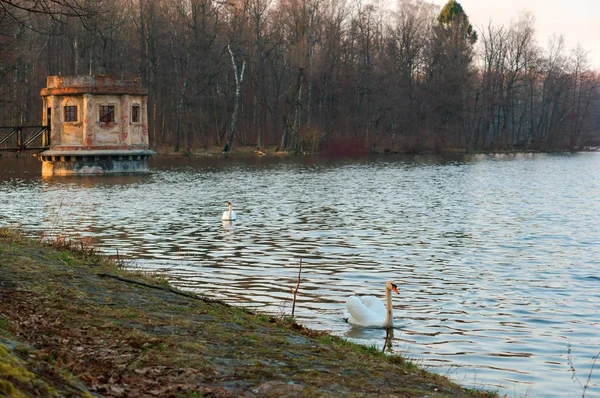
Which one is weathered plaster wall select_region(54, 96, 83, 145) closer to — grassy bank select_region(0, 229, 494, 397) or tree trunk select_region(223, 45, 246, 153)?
tree trunk select_region(223, 45, 246, 153)

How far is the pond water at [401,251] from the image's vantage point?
1137 centimetres

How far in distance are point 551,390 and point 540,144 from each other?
97757mm

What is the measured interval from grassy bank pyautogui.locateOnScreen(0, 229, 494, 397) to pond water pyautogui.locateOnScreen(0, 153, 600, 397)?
1785 mm

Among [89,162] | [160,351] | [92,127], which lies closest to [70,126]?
[92,127]

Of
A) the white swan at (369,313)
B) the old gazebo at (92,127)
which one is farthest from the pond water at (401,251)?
the old gazebo at (92,127)

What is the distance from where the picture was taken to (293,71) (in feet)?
283

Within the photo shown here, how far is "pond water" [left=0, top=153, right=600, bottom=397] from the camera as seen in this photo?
11371 mm

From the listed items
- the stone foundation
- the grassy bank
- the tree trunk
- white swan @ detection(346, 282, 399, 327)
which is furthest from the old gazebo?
white swan @ detection(346, 282, 399, 327)

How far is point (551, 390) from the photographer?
9.34 meters

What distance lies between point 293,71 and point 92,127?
3967 centimetres

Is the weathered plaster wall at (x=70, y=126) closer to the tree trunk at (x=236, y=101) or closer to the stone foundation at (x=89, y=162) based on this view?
the stone foundation at (x=89, y=162)

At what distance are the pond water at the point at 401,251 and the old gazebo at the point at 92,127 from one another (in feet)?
14.1

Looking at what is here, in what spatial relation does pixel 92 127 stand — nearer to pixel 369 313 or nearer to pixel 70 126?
pixel 70 126

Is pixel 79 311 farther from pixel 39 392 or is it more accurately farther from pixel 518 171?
pixel 518 171
